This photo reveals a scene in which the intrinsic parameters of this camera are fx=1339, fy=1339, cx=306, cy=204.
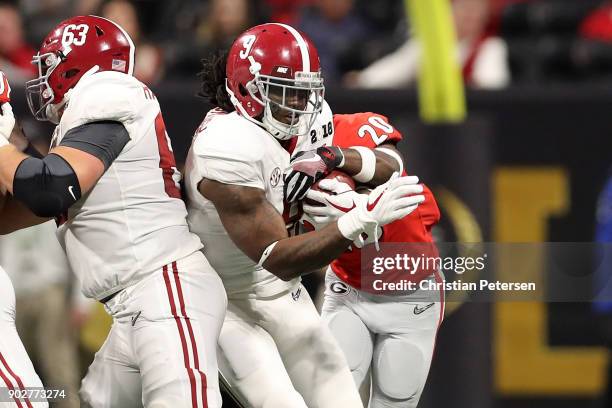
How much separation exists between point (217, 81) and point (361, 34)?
3.17 meters

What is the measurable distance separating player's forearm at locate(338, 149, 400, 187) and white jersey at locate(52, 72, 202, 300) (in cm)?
56

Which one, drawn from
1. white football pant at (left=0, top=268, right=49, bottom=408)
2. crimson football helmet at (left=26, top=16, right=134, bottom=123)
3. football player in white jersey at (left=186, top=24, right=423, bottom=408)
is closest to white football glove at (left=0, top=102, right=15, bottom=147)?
crimson football helmet at (left=26, top=16, right=134, bottom=123)

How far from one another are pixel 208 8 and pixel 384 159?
3.43m

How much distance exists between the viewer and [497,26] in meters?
7.21

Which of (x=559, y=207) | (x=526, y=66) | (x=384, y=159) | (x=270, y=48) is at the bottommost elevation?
(x=559, y=207)

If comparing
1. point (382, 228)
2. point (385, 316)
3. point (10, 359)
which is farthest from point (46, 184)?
point (385, 316)

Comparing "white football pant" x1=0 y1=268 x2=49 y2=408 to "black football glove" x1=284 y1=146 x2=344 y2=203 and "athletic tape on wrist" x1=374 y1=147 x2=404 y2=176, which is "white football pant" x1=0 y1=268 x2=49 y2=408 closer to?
"black football glove" x1=284 y1=146 x2=344 y2=203

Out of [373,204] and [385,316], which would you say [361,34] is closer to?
[385,316]

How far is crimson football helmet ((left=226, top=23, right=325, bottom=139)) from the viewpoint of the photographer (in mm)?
3861

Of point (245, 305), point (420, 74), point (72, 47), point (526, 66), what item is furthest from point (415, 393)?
point (526, 66)

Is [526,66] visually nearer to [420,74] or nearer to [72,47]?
[420,74]

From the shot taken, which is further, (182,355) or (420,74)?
(420,74)

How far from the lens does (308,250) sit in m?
3.70

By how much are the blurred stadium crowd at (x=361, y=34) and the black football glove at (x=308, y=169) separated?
7.48ft
